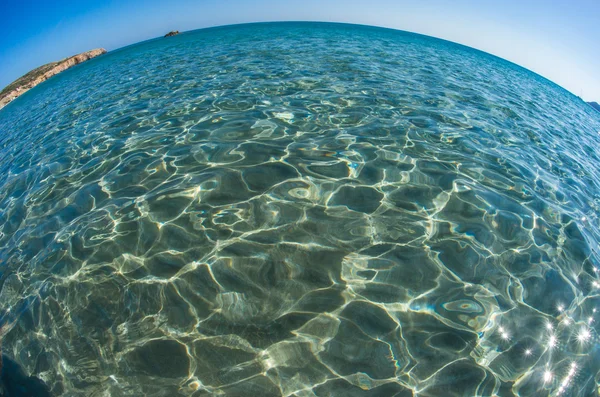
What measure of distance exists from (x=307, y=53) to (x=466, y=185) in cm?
1329

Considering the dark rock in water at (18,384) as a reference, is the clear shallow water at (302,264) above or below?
above

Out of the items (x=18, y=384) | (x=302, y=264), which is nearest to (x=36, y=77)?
(x=18, y=384)

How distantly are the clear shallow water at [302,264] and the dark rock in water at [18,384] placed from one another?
0.27ft

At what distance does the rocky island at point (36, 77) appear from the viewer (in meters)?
28.7

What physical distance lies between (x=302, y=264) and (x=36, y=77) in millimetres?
44790

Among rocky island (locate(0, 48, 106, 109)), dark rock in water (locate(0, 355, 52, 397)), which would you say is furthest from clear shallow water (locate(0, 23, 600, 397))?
rocky island (locate(0, 48, 106, 109))

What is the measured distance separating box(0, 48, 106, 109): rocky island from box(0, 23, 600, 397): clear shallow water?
32596mm

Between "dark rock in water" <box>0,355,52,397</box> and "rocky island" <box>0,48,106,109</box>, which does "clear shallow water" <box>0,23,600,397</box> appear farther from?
"rocky island" <box>0,48,106,109</box>

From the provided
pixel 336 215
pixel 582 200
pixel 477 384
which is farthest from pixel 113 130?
pixel 582 200

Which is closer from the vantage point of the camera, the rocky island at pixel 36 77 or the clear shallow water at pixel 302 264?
the clear shallow water at pixel 302 264

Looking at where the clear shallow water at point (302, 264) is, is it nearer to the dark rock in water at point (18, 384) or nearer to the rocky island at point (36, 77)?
the dark rock in water at point (18, 384)

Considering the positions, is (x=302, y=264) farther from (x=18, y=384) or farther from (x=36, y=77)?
(x=36, y=77)

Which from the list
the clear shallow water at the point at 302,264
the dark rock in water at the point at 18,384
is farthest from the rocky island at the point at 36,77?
the dark rock in water at the point at 18,384

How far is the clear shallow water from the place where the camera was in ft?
8.75
